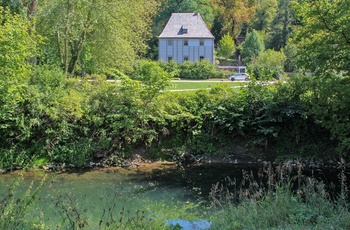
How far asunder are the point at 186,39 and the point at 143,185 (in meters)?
40.1

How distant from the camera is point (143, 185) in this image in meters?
10.9

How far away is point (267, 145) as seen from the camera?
13.9 metres

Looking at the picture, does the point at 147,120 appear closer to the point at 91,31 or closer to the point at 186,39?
the point at 91,31

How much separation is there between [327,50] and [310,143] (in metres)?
4.71

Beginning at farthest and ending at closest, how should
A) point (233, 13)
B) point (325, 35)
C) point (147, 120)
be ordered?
point (233, 13), point (147, 120), point (325, 35)

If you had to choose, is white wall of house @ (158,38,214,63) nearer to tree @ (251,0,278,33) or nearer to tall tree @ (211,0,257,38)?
tall tree @ (211,0,257,38)

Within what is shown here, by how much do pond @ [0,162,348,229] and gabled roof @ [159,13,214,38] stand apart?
37.4 metres

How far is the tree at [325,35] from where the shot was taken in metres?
9.62

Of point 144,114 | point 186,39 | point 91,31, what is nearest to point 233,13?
point 186,39

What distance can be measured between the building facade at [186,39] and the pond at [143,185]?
37.3 meters

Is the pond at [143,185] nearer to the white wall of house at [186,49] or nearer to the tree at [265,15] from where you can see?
the white wall of house at [186,49]

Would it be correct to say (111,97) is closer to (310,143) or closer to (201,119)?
(201,119)

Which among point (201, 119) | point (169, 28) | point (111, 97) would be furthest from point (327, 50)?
point (169, 28)

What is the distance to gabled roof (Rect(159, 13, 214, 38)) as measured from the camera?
48875 millimetres
